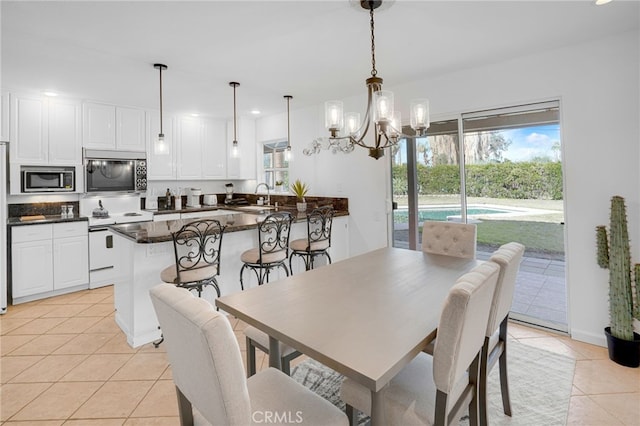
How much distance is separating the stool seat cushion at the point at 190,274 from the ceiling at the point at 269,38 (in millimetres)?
1851

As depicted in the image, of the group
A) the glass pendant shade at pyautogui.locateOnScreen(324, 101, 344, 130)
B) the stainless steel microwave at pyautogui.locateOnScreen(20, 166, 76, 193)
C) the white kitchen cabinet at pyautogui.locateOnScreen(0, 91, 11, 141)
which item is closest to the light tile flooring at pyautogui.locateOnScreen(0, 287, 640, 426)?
the stainless steel microwave at pyautogui.locateOnScreen(20, 166, 76, 193)

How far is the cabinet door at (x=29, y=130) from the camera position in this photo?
13.1 ft

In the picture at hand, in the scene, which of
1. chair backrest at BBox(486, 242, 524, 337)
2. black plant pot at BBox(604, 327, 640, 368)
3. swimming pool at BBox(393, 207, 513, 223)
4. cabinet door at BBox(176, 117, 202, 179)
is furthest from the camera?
cabinet door at BBox(176, 117, 202, 179)

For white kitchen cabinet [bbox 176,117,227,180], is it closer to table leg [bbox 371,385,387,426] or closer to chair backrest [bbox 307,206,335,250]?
chair backrest [bbox 307,206,335,250]

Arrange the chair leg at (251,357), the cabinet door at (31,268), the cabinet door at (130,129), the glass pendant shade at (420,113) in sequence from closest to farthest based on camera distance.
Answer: the chair leg at (251,357) → the glass pendant shade at (420,113) → the cabinet door at (31,268) → the cabinet door at (130,129)

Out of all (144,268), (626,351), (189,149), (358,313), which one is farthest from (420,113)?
(189,149)

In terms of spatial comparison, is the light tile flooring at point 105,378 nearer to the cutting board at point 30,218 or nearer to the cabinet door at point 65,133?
the cutting board at point 30,218

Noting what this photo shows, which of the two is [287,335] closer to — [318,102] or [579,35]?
[579,35]

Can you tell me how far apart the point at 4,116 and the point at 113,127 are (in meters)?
1.13

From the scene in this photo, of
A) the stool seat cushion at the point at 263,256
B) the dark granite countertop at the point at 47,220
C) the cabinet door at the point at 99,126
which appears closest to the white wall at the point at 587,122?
the stool seat cushion at the point at 263,256

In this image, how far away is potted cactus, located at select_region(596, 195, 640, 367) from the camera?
2.43 meters

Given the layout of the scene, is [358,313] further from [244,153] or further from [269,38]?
[244,153]

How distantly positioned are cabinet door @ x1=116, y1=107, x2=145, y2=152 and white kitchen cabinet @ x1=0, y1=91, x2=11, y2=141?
3.77 ft

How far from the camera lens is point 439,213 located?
3.85 m
